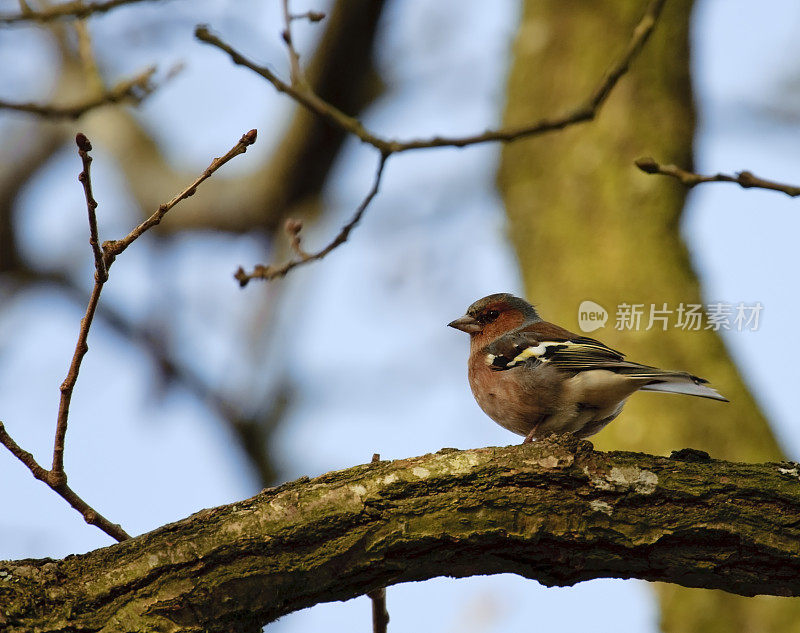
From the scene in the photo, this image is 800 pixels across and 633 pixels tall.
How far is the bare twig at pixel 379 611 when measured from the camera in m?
3.46

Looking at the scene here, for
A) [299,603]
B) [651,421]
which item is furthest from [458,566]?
[651,421]

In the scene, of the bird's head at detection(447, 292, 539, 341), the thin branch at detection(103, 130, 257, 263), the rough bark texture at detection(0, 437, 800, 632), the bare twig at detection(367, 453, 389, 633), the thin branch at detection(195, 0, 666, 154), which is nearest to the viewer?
the thin branch at detection(103, 130, 257, 263)

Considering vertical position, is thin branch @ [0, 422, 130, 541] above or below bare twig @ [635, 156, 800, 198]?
below

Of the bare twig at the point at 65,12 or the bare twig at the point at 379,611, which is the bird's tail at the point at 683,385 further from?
the bare twig at the point at 65,12

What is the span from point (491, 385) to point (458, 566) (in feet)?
5.45

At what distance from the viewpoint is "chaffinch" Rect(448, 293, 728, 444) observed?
4.44 metres

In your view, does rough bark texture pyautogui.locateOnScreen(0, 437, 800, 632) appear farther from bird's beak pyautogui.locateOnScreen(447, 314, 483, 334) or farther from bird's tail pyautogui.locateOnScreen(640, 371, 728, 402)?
bird's beak pyautogui.locateOnScreen(447, 314, 483, 334)

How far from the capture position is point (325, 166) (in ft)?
27.1

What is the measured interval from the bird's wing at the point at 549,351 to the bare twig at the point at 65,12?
2822 millimetres

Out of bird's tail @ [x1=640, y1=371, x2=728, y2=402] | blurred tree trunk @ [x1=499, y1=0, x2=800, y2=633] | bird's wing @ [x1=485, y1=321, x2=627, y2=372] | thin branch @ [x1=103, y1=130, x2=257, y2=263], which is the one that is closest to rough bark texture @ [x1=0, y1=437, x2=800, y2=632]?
bird's tail @ [x1=640, y1=371, x2=728, y2=402]

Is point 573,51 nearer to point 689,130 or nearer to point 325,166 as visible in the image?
point 689,130

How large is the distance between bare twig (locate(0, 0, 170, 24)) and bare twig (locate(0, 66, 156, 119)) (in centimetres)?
45
